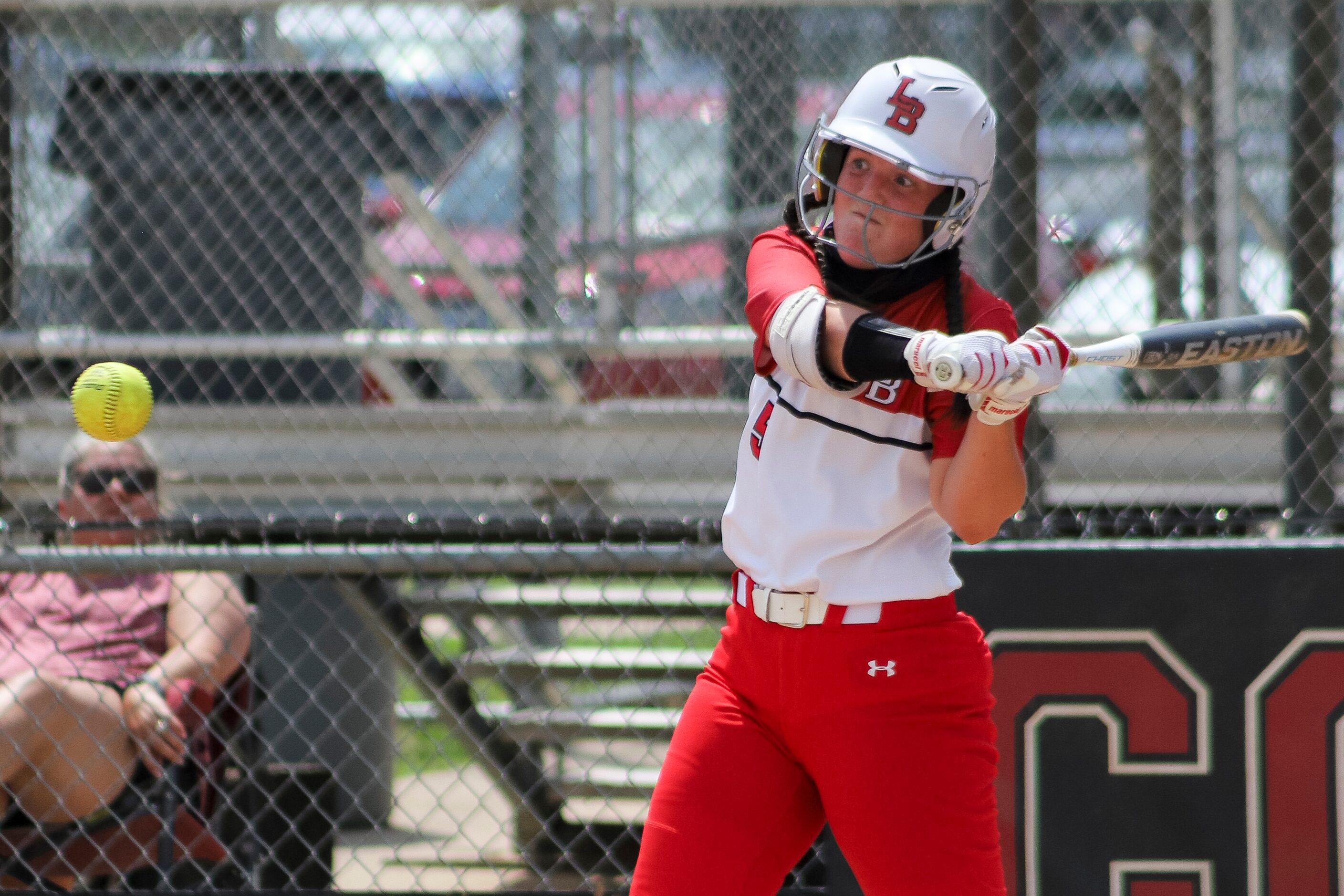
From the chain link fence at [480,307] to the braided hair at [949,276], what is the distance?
59.8 inches

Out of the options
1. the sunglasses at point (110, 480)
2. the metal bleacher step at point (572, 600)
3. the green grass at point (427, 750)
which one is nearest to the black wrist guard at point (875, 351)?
the metal bleacher step at point (572, 600)

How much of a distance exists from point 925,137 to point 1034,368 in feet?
1.40

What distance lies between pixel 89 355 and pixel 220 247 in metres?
0.68

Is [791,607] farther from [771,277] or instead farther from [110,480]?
[110,480]

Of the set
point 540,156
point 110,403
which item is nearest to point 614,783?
point 540,156

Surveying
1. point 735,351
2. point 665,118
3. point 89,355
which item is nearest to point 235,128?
point 89,355

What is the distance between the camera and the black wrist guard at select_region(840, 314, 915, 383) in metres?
1.78

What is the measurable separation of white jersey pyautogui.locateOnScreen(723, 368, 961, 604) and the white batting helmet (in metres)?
0.23

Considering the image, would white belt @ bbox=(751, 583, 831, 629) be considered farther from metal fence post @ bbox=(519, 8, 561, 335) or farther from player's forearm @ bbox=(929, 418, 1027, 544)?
metal fence post @ bbox=(519, 8, 561, 335)

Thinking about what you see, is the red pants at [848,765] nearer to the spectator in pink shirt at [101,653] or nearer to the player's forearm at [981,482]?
the player's forearm at [981,482]

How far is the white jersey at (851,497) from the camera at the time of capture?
6.45 feet

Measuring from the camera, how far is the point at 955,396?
75.9 inches

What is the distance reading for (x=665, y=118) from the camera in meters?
4.25

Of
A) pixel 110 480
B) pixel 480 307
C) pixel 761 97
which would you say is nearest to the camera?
pixel 110 480
